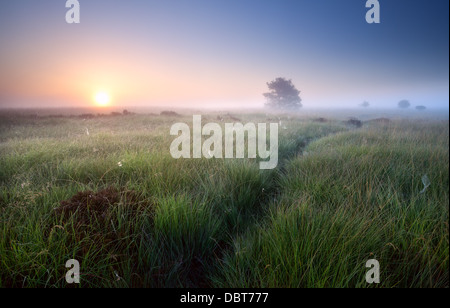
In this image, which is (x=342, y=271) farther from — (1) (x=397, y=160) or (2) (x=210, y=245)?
(1) (x=397, y=160)

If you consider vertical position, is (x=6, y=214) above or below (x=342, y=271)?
above

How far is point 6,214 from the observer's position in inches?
69.7

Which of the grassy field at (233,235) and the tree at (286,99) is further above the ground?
the tree at (286,99)

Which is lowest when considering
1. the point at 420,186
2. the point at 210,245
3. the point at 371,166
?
the point at 210,245

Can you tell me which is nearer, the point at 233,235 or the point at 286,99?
the point at 233,235

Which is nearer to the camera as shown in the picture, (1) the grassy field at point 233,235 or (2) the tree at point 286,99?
(1) the grassy field at point 233,235

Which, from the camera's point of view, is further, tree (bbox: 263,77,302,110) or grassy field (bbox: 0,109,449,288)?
tree (bbox: 263,77,302,110)

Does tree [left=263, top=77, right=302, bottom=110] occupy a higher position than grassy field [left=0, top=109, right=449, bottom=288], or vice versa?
tree [left=263, top=77, right=302, bottom=110]

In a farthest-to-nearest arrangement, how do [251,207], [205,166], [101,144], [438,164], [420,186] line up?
[101,144] < [205,166] < [251,207] < [420,186] < [438,164]

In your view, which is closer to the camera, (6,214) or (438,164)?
(6,214)

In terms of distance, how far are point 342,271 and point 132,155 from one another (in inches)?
133

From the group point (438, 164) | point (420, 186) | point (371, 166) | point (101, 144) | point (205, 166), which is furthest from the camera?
point (101, 144)

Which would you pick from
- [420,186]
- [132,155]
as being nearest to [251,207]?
[420,186]

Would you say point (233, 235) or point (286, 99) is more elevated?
point (286, 99)
